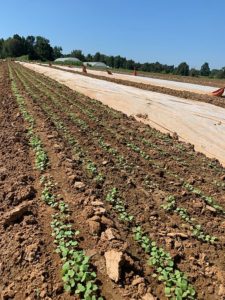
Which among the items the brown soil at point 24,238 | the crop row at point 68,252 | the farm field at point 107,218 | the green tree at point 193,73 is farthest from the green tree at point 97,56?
the crop row at point 68,252

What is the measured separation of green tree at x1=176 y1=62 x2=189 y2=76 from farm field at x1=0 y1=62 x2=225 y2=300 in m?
67.8

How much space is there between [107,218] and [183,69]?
74.1 metres

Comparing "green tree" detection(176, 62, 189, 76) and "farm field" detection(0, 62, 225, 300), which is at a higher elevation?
"farm field" detection(0, 62, 225, 300)

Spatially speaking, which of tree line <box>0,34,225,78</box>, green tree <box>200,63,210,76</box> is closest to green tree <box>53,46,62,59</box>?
tree line <box>0,34,225,78</box>

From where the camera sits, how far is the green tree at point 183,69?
73031 millimetres

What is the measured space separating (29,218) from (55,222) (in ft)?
1.06

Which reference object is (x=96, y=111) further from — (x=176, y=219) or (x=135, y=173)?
(x=176, y=219)

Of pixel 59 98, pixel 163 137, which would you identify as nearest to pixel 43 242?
pixel 163 137

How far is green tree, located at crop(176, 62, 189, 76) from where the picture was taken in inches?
2875

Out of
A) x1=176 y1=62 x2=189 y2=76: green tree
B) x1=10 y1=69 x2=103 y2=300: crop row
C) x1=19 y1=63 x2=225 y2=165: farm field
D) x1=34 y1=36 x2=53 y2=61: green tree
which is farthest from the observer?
x1=34 y1=36 x2=53 y2=61: green tree

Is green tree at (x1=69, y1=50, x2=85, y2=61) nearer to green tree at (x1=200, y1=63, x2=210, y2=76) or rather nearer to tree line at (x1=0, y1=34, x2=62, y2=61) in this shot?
tree line at (x1=0, y1=34, x2=62, y2=61)

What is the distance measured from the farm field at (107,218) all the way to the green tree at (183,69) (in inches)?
2669

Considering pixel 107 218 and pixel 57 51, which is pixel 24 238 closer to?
pixel 107 218

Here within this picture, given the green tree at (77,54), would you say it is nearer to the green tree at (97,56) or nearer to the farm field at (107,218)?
the green tree at (97,56)
